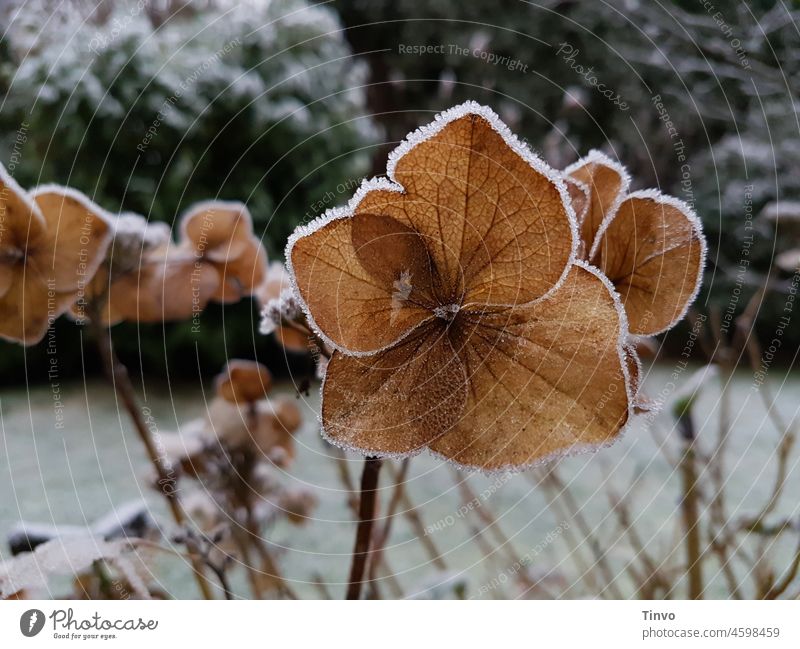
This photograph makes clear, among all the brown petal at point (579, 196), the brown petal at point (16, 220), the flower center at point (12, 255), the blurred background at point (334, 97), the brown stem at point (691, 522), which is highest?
the blurred background at point (334, 97)

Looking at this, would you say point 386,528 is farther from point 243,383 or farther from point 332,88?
point 332,88

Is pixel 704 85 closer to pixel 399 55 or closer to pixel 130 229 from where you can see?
pixel 399 55

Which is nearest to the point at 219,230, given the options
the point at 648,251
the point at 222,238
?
the point at 222,238

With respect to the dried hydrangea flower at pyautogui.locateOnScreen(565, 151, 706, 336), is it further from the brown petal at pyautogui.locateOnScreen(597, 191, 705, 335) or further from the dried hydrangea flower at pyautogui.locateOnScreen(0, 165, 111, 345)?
the dried hydrangea flower at pyautogui.locateOnScreen(0, 165, 111, 345)

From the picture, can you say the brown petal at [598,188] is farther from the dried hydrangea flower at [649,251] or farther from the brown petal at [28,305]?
the brown petal at [28,305]

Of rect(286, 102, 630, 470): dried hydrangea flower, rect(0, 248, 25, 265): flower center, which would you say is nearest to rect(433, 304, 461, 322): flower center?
rect(286, 102, 630, 470): dried hydrangea flower

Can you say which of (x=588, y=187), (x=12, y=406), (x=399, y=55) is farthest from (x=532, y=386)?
(x=12, y=406)

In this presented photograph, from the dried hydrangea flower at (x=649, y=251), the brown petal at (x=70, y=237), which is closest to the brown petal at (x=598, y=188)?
the dried hydrangea flower at (x=649, y=251)

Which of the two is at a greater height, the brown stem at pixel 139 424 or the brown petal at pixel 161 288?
the brown petal at pixel 161 288
